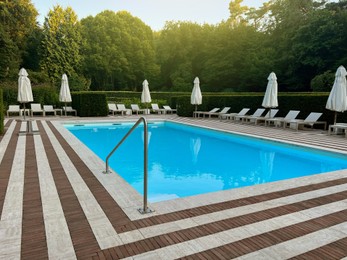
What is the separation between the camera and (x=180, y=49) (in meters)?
37.7

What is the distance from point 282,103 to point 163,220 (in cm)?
1278

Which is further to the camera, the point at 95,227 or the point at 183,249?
the point at 95,227

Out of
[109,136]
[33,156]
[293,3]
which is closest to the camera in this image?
[33,156]

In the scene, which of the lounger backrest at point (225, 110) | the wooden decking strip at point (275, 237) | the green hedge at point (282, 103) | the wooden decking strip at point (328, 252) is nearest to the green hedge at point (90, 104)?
the green hedge at point (282, 103)

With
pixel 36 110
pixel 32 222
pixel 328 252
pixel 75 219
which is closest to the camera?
pixel 328 252

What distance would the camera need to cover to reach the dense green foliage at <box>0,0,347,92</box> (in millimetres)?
24875

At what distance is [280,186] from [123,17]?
139ft

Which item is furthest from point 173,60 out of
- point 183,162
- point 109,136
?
point 183,162

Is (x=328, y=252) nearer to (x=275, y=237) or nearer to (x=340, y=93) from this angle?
(x=275, y=237)

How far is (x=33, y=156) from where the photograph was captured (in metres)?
6.27

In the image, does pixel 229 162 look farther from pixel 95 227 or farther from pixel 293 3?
pixel 293 3

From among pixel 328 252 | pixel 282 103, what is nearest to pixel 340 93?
pixel 282 103

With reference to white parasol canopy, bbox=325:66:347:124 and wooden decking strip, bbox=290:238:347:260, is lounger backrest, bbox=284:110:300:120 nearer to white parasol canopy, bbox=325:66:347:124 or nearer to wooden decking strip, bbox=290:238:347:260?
white parasol canopy, bbox=325:66:347:124

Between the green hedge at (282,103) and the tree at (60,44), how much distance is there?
62.0 ft
